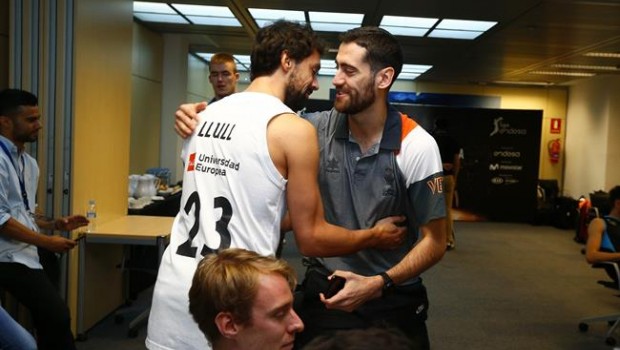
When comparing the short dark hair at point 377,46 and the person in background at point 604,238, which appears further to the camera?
the person in background at point 604,238

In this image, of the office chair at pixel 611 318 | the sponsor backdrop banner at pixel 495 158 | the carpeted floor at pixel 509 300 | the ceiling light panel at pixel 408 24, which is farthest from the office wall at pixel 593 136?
the office chair at pixel 611 318

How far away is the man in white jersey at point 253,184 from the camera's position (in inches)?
60.8

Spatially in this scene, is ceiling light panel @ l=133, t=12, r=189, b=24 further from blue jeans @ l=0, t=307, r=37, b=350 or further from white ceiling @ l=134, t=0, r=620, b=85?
blue jeans @ l=0, t=307, r=37, b=350

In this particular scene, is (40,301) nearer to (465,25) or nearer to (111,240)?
(111,240)

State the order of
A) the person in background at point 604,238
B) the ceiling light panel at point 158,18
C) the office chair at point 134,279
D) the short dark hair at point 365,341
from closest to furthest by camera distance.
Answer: the short dark hair at point 365,341
the office chair at point 134,279
the person in background at point 604,238
the ceiling light panel at point 158,18

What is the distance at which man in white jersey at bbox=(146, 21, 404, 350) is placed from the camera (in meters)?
1.54

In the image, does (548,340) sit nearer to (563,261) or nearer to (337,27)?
(563,261)

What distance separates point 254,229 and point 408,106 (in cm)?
1019

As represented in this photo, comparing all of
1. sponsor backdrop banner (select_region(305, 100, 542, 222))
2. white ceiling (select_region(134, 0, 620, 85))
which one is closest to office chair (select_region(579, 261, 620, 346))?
white ceiling (select_region(134, 0, 620, 85))

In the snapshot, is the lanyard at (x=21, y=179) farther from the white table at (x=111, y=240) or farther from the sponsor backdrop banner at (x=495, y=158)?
the sponsor backdrop banner at (x=495, y=158)

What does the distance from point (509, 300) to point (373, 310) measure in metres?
4.14

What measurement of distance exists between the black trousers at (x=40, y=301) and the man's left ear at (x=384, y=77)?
7.13 feet

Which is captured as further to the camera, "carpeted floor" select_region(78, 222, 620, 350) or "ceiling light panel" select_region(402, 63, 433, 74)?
"ceiling light panel" select_region(402, 63, 433, 74)

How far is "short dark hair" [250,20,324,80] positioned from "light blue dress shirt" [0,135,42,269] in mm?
1916
